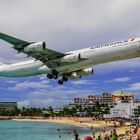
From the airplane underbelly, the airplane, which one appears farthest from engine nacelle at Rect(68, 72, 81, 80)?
the airplane underbelly

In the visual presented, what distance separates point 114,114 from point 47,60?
146263 millimetres

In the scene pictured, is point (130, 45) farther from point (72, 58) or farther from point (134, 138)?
point (134, 138)

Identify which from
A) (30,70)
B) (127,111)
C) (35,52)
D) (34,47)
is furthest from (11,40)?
(127,111)

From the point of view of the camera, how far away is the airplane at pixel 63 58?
140 feet

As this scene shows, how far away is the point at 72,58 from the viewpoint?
4541cm

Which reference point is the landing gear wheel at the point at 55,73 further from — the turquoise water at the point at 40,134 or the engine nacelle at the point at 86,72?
the turquoise water at the point at 40,134

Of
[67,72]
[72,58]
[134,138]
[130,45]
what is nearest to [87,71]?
[67,72]

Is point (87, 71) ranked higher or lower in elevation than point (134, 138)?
higher

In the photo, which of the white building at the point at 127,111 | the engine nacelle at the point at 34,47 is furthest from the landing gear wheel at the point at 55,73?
the white building at the point at 127,111

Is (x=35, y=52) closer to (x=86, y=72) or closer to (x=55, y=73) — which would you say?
(x=55, y=73)

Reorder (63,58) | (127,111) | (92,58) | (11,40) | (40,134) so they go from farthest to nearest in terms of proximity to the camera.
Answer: (127,111) → (40,134) → (63,58) → (92,58) → (11,40)

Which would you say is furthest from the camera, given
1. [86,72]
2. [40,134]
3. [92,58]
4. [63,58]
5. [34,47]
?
[40,134]

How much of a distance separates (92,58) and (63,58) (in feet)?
13.2

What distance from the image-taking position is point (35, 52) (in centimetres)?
4522
